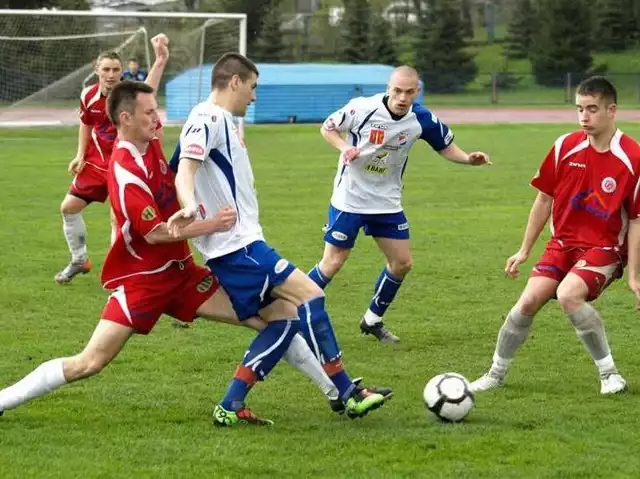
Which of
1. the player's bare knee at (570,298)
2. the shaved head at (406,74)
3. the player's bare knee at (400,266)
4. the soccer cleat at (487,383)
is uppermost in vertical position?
the shaved head at (406,74)

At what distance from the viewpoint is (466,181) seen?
18656 millimetres

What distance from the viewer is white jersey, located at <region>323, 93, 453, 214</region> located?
25.9 feet

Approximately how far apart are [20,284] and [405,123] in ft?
13.0

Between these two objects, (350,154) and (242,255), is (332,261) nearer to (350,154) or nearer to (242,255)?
(350,154)

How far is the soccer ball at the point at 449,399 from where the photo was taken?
5730mm

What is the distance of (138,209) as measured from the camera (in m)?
5.36

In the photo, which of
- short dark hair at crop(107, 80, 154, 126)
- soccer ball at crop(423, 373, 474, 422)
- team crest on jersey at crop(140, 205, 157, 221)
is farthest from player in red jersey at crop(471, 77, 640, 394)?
short dark hair at crop(107, 80, 154, 126)

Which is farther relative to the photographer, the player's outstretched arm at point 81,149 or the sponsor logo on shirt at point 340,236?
the player's outstretched arm at point 81,149

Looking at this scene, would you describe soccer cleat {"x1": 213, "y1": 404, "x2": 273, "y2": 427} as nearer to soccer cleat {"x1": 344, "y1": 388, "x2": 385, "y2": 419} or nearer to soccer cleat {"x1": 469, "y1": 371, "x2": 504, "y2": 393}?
soccer cleat {"x1": 344, "y1": 388, "x2": 385, "y2": 419}

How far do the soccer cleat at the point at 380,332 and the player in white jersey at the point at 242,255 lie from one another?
2124mm

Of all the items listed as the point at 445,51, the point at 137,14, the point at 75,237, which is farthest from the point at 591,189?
the point at 445,51

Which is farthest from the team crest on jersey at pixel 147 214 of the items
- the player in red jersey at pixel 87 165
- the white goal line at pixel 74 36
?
the white goal line at pixel 74 36

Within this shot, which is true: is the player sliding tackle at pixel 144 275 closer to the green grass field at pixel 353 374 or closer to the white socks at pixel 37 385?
the white socks at pixel 37 385

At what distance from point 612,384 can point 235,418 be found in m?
2.22
